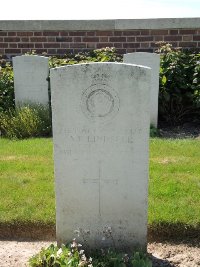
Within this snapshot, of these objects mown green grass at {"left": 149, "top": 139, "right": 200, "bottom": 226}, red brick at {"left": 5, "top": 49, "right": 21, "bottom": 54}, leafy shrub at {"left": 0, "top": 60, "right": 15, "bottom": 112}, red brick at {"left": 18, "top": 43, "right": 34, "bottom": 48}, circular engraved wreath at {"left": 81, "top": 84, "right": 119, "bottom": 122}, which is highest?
red brick at {"left": 18, "top": 43, "right": 34, "bottom": 48}

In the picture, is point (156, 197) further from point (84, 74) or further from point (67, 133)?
point (84, 74)

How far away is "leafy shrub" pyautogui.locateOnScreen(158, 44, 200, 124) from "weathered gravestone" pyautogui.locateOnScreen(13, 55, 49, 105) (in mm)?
2085

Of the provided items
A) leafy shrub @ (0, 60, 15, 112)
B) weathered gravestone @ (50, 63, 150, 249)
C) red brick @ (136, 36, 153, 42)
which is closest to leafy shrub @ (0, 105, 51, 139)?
leafy shrub @ (0, 60, 15, 112)

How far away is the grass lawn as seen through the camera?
368 centimetres

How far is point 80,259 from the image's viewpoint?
2.94 metres

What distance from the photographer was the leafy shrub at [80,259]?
2.81 metres

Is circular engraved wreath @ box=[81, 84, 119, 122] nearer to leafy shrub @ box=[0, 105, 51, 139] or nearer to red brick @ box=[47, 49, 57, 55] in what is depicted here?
leafy shrub @ box=[0, 105, 51, 139]

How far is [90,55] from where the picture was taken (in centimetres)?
852

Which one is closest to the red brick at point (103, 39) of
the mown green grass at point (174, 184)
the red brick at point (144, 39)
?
the red brick at point (144, 39)

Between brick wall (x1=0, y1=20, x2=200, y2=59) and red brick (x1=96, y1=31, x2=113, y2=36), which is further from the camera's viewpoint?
red brick (x1=96, y1=31, x2=113, y2=36)

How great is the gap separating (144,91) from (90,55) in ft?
19.0

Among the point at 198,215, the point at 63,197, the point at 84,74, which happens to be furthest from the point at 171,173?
the point at 84,74

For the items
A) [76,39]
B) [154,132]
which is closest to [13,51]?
[76,39]

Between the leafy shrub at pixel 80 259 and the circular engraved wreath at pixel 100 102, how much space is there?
0.98 metres
